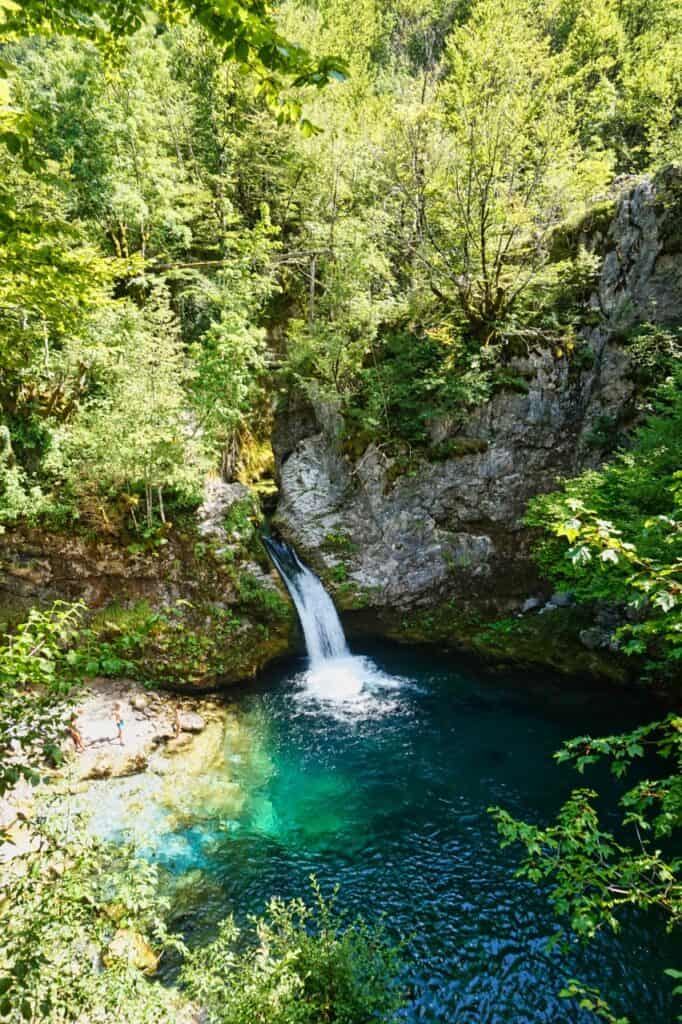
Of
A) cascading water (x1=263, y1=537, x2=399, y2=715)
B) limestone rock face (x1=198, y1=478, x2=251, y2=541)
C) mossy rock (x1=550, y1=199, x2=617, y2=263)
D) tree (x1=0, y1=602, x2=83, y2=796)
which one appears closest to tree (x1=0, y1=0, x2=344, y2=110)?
tree (x1=0, y1=602, x2=83, y2=796)

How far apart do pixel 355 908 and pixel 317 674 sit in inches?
242

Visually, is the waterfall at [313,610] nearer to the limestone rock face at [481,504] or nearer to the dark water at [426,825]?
the limestone rock face at [481,504]

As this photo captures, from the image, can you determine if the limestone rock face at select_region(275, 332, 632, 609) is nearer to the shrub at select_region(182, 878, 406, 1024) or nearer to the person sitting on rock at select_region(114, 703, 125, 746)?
the person sitting on rock at select_region(114, 703, 125, 746)

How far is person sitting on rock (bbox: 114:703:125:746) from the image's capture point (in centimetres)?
978

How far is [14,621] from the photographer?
10.9 meters

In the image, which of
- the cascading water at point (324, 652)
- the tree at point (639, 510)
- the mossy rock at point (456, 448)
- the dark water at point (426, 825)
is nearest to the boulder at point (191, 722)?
the dark water at point (426, 825)

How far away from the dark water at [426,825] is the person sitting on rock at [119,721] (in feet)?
6.90

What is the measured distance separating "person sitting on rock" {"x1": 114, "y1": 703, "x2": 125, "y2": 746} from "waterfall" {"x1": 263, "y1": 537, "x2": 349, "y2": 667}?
15.7ft

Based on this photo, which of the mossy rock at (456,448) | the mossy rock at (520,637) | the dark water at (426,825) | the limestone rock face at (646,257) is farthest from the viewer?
the mossy rock at (456,448)

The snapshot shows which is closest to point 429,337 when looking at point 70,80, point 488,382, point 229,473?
point 488,382

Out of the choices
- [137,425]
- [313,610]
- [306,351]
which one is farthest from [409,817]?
[306,351]

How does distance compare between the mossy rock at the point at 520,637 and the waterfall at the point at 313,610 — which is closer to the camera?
the mossy rock at the point at 520,637

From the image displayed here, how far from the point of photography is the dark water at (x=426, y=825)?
6168mm

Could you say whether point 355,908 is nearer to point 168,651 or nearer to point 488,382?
point 168,651
